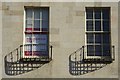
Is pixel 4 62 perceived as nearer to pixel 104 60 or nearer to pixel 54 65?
pixel 54 65

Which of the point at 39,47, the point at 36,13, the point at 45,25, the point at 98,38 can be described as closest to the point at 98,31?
the point at 98,38

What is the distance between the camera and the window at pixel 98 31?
21.1 m

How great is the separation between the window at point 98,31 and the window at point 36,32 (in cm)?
191

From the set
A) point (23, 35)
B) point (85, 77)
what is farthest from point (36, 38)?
point (85, 77)

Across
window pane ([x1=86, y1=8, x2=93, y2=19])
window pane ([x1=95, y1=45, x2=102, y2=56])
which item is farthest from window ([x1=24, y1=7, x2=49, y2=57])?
window pane ([x1=95, y1=45, x2=102, y2=56])

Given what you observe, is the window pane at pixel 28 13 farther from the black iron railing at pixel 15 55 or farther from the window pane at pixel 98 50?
the window pane at pixel 98 50

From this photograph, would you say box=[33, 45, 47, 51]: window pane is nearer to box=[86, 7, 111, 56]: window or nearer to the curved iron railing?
the curved iron railing

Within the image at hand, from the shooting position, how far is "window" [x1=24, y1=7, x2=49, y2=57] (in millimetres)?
21078

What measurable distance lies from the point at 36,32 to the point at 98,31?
2.82m

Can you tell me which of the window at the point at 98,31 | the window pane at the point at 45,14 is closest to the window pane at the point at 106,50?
the window at the point at 98,31

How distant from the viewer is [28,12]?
21.3 m

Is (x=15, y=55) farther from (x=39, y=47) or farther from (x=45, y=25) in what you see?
(x=45, y=25)

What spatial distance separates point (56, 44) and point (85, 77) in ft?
6.44

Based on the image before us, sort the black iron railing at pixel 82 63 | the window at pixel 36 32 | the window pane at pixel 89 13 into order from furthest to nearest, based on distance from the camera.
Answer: the window pane at pixel 89 13 → the window at pixel 36 32 → the black iron railing at pixel 82 63
